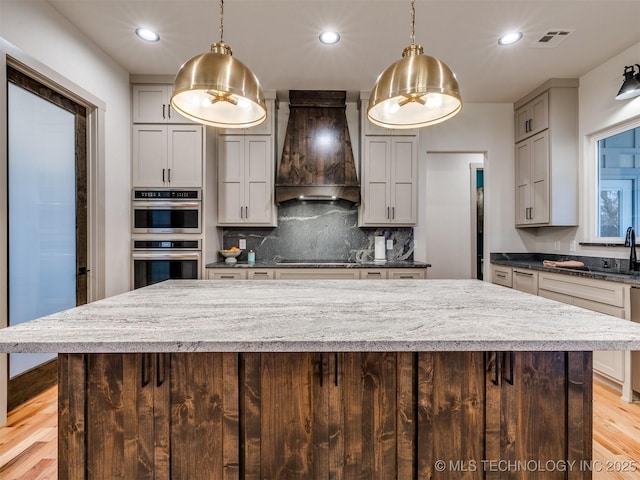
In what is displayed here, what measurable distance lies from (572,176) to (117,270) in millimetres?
4831

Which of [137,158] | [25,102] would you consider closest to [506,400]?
[25,102]

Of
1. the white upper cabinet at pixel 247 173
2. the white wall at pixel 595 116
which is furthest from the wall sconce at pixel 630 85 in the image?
the white upper cabinet at pixel 247 173

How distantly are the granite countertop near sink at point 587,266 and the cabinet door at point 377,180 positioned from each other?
1.57 metres

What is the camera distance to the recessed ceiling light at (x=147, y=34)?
2.80m

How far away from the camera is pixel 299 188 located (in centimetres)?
376

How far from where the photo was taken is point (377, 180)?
3881mm

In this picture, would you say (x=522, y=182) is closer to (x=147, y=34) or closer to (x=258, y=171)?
(x=258, y=171)

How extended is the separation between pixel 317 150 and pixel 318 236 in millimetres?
1059

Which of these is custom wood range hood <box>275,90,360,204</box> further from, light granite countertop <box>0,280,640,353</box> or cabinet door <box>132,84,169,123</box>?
light granite countertop <box>0,280,640,353</box>

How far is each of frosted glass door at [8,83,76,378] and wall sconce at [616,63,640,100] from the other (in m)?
4.66

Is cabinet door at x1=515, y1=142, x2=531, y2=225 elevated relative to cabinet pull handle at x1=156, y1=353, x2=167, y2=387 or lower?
elevated

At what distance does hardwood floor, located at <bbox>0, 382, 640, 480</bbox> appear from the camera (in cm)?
178

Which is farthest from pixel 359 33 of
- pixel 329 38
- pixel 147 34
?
pixel 147 34

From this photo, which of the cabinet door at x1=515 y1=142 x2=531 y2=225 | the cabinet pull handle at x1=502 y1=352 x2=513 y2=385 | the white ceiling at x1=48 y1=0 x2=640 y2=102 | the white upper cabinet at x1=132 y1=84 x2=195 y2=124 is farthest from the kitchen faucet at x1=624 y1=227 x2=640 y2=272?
the white upper cabinet at x1=132 y1=84 x2=195 y2=124
